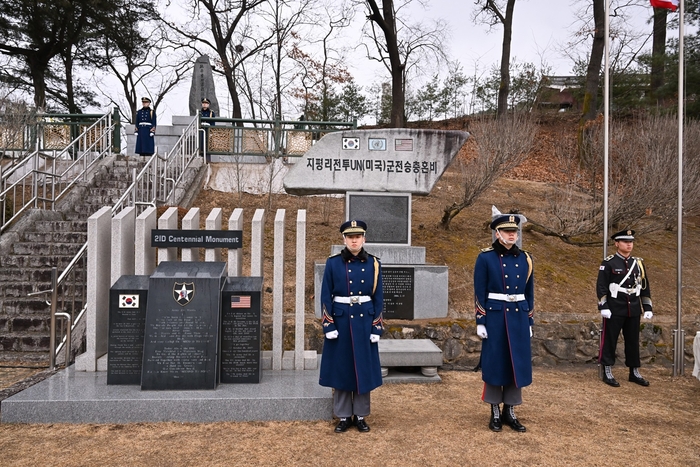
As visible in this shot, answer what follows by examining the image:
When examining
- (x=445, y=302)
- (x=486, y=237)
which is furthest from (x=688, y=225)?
(x=445, y=302)

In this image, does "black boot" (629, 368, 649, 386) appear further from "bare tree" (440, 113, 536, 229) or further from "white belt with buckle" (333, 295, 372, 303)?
"bare tree" (440, 113, 536, 229)

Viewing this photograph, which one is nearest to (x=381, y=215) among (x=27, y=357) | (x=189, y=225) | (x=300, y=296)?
(x=300, y=296)

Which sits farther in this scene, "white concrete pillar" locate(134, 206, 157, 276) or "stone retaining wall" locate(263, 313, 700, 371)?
"stone retaining wall" locate(263, 313, 700, 371)

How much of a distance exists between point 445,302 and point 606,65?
416cm

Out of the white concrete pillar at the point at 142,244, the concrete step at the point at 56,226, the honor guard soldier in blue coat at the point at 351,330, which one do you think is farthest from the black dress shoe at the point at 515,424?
the concrete step at the point at 56,226

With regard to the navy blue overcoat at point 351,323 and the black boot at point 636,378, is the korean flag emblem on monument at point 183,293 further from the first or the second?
the black boot at point 636,378

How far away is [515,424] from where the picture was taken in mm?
4938

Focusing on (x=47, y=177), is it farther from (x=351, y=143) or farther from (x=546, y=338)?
(x=546, y=338)

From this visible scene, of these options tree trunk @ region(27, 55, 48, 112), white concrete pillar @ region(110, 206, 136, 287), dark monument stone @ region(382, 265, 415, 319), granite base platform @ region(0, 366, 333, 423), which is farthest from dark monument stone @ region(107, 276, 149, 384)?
tree trunk @ region(27, 55, 48, 112)

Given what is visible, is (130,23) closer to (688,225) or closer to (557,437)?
(688,225)

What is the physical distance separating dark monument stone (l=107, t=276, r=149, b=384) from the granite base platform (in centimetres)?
14

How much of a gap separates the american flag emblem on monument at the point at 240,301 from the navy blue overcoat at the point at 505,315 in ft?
7.39

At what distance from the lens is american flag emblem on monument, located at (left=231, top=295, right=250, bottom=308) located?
552cm

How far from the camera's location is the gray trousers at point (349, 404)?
4.92 meters
